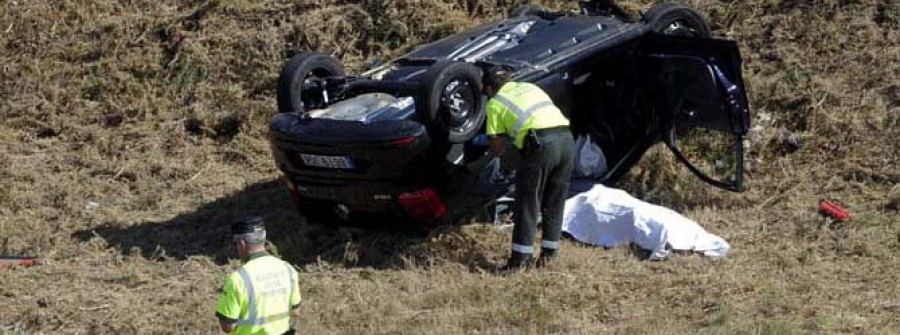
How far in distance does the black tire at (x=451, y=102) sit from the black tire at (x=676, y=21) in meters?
1.89

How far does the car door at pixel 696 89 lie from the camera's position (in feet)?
32.8

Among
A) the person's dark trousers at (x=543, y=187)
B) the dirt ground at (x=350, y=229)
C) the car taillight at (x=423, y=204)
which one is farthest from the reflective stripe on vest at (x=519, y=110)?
the dirt ground at (x=350, y=229)

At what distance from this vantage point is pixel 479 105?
30.6ft

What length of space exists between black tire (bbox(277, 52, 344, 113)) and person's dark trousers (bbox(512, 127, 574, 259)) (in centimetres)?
174

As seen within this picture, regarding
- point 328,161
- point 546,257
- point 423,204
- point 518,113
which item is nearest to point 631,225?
point 546,257

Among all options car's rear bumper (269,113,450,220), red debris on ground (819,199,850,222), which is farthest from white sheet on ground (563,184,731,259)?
car's rear bumper (269,113,450,220)

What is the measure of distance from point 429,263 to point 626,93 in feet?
7.21

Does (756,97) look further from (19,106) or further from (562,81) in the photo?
(19,106)

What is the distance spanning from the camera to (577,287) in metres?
8.68

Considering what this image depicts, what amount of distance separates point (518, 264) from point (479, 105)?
3.65ft

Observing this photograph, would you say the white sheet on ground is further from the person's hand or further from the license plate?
the license plate

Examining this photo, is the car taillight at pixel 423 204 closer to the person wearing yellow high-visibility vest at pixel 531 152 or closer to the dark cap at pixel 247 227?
the person wearing yellow high-visibility vest at pixel 531 152

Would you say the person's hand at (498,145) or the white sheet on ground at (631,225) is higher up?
the person's hand at (498,145)

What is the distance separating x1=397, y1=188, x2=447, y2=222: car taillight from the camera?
9.18m
